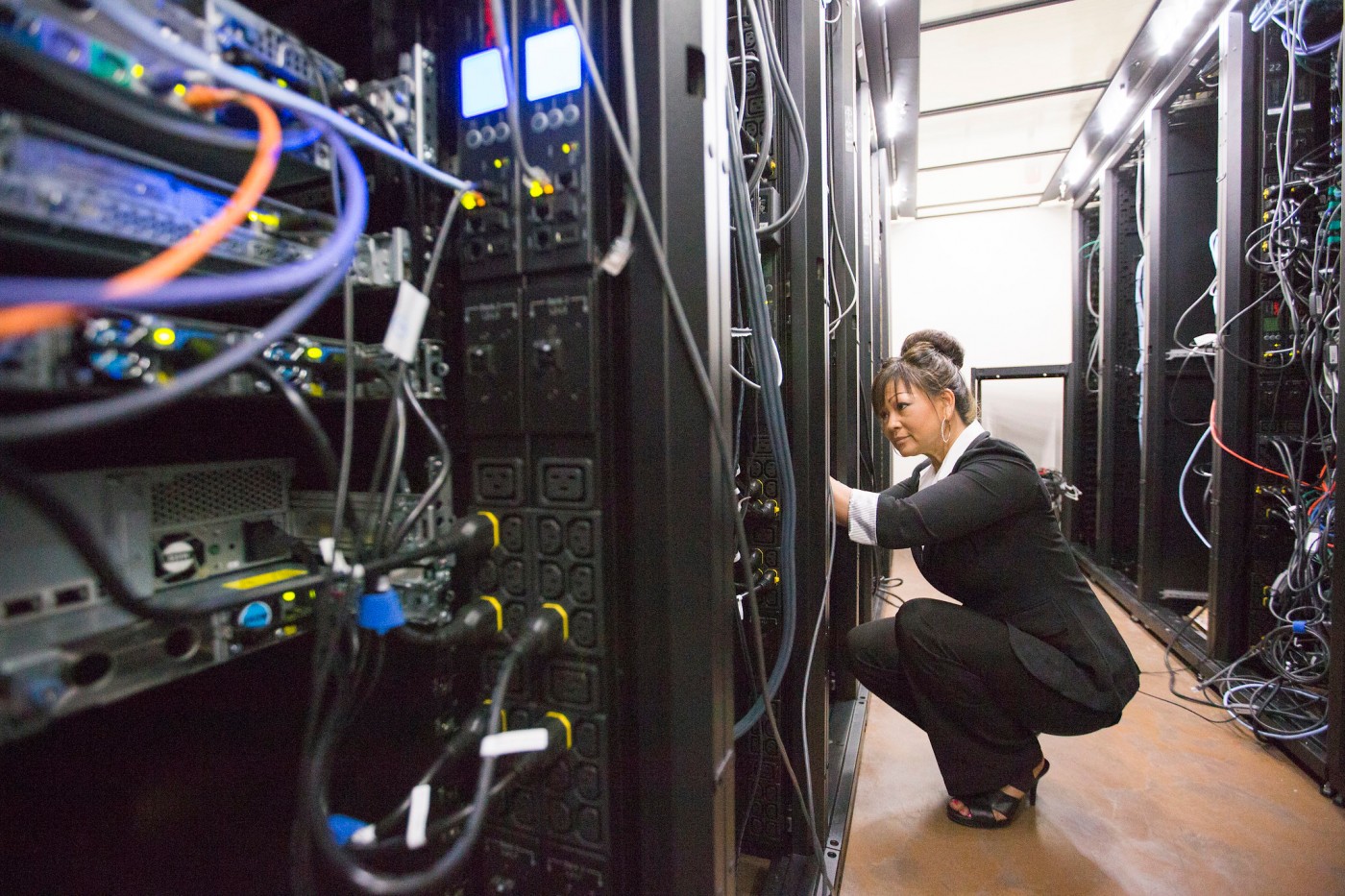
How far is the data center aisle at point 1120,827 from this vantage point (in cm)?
119

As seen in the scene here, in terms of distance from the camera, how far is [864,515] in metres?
1.34

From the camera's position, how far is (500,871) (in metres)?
0.63

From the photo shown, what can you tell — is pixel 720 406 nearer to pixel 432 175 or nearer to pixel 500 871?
pixel 432 175

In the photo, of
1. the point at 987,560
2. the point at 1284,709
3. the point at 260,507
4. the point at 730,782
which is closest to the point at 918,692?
the point at 987,560

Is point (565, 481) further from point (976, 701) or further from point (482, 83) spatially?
point (976, 701)

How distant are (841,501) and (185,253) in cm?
120

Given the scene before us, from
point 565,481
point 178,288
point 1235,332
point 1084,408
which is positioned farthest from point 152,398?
point 1084,408

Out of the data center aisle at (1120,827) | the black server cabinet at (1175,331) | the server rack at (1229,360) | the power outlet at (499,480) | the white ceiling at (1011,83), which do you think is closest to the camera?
the power outlet at (499,480)

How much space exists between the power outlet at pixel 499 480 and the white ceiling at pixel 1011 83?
8.88ft

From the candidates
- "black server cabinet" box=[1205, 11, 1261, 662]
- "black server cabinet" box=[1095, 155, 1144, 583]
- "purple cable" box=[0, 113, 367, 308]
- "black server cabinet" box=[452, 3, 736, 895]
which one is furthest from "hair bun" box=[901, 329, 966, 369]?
"black server cabinet" box=[1095, 155, 1144, 583]

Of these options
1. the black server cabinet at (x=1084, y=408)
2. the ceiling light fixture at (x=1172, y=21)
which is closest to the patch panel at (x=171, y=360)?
the ceiling light fixture at (x=1172, y=21)

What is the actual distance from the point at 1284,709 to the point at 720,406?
7.07 ft

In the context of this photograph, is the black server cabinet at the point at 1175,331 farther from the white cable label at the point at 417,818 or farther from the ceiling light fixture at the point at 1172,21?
the white cable label at the point at 417,818

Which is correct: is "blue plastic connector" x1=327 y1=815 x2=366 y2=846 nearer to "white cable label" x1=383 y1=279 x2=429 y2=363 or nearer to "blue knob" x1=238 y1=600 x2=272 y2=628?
"blue knob" x1=238 y1=600 x2=272 y2=628
